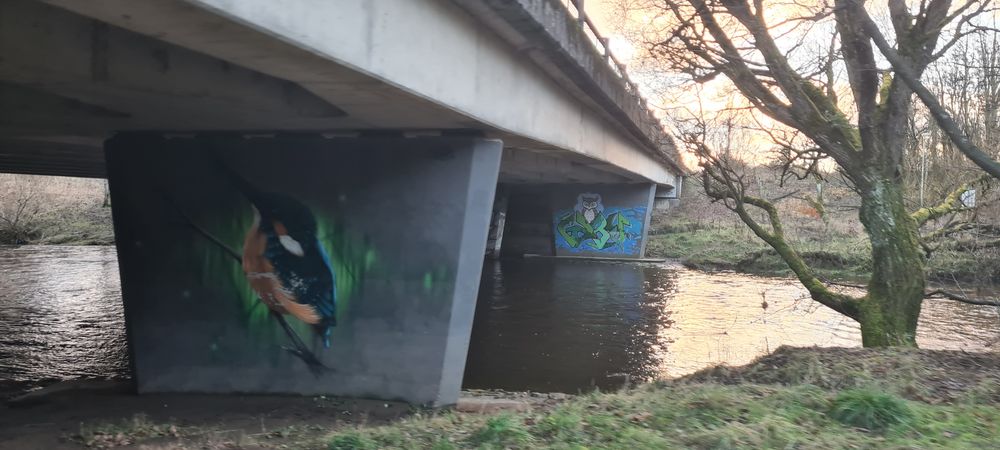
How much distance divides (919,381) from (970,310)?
14.1 m

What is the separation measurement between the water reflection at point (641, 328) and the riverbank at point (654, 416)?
7.49 ft

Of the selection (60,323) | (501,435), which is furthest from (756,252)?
(501,435)

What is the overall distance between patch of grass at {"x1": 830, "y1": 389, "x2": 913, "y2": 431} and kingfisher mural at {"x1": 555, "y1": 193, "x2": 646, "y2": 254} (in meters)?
28.4

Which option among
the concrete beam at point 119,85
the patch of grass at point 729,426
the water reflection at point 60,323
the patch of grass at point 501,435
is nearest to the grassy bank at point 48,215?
the water reflection at point 60,323

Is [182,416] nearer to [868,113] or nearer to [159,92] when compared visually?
[159,92]

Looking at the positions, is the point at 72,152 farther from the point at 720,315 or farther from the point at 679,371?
the point at 720,315

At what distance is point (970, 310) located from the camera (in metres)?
18.9

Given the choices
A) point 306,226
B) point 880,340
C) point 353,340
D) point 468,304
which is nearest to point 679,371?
point 880,340

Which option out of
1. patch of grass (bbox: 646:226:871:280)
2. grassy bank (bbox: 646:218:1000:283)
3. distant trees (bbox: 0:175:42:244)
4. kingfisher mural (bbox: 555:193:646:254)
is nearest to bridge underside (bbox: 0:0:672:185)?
grassy bank (bbox: 646:218:1000:283)

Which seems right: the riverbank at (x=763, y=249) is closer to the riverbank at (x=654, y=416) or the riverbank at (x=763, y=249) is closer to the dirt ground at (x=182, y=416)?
the riverbank at (x=654, y=416)

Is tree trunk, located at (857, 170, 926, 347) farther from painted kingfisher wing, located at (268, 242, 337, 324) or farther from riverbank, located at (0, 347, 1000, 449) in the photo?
painted kingfisher wing, located at (268, 242, 337, 324)

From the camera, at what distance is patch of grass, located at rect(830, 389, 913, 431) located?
531 centimetres

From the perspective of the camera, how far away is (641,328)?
637 inches

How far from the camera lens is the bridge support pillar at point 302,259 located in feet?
30.6
